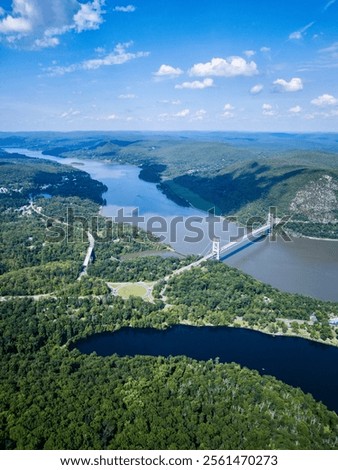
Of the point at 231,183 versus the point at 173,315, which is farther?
the point at 231,183

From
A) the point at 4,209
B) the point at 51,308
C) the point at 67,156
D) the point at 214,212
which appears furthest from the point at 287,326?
the point at 67,156

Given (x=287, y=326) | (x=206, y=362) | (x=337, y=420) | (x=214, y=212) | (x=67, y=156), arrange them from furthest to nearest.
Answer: (x=67, y=156)
(x=214, y=212)
(x=287, y=326)
(x=206, y=362)
(x=337, y=420)

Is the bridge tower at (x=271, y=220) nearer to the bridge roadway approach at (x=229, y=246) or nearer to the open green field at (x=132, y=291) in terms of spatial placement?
the bridge roadway approach at (x=229, y=246)

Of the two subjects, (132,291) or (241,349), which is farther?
(132,291)

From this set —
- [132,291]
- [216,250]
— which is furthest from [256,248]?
[132,291]

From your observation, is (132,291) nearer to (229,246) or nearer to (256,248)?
(229,246)

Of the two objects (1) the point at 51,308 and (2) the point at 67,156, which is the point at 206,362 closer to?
(1) the point at 51,308

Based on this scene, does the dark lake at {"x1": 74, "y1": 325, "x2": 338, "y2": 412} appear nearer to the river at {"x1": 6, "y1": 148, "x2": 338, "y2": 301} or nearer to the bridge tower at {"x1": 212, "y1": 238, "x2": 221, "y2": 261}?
the river at {"x1": 6, "y1": 148, "x2": 338, "y2": 301}
